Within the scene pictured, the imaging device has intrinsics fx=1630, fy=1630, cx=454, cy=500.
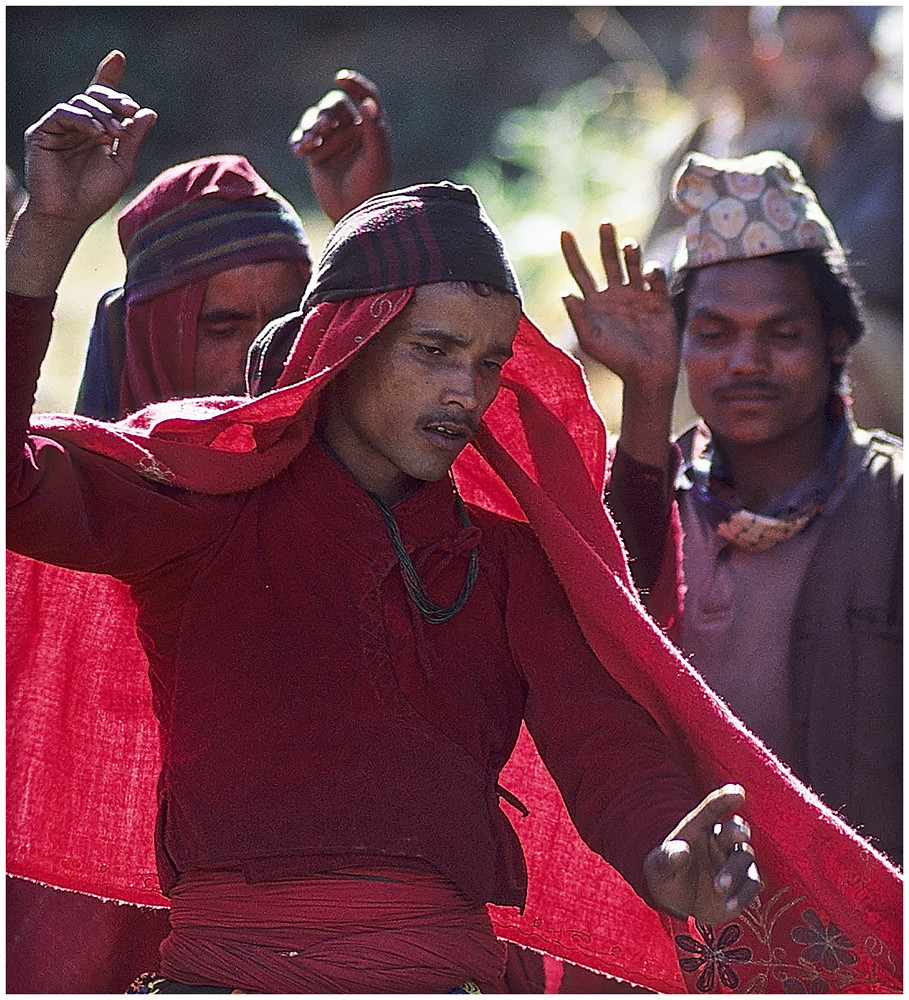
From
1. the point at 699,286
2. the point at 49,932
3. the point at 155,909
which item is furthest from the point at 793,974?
the point at 699,286

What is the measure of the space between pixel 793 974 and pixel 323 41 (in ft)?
38.0

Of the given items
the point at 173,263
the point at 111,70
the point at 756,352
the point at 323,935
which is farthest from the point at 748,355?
the point at 323,935

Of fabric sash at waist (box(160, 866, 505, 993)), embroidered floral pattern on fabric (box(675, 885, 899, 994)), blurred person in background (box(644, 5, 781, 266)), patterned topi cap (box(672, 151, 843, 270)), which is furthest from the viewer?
blurred person in background (box(644, 5, 781, 266))

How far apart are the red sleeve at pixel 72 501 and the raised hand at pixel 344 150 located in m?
1.60

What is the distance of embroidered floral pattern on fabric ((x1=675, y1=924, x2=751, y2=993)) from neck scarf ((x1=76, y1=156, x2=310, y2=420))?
1504mm

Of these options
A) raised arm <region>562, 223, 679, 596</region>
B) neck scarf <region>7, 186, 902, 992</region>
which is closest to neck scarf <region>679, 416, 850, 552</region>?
raised arm <region>562, 223, 679, 596</region>

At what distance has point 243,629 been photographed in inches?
99.3

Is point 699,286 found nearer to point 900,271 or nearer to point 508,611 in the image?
point 508,611

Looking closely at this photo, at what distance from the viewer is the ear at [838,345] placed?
392cm

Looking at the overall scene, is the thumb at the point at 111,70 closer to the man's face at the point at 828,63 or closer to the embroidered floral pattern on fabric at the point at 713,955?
the embroidered floral pattern on fabric at the point at 713,955

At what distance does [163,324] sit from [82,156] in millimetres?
1121

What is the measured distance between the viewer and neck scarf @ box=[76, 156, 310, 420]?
345 cm

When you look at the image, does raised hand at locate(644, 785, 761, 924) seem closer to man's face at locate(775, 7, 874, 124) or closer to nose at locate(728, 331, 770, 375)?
nose at locate(728, 331, 770, 375)

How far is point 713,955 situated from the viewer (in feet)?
9.46
